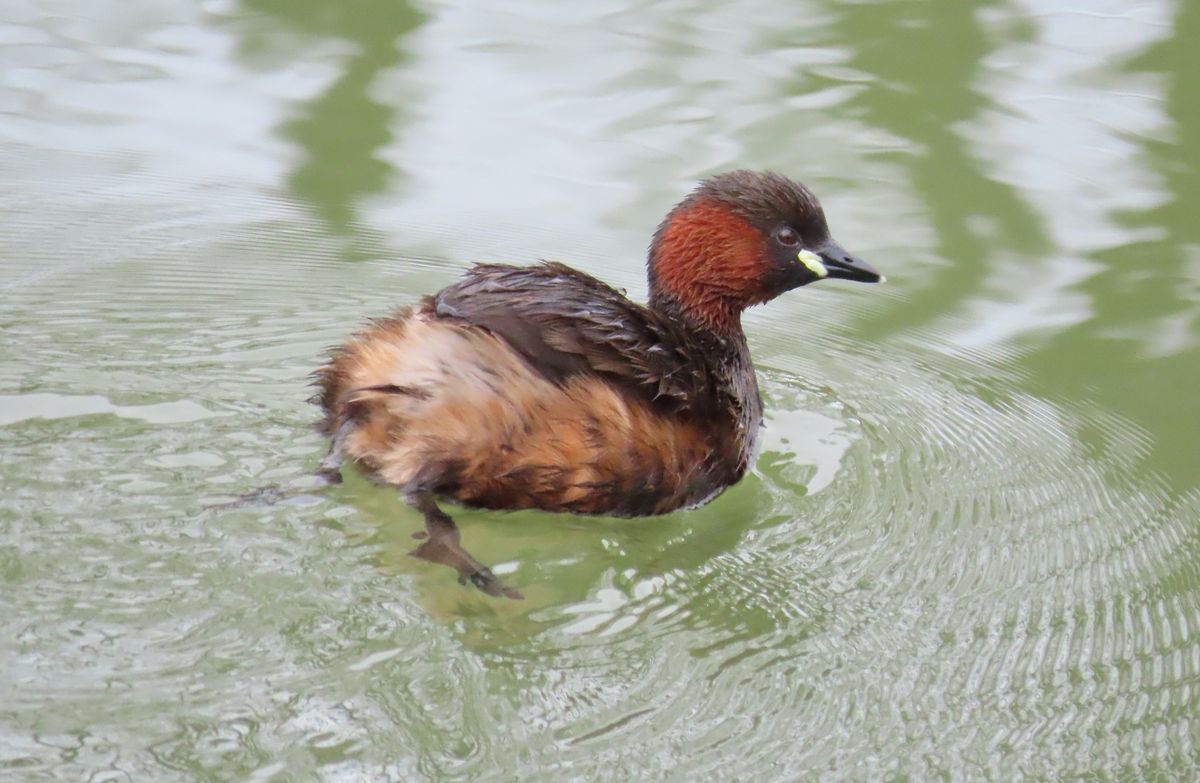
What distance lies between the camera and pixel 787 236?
15.6 feet

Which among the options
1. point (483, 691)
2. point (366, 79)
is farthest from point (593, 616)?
point (366, 79)

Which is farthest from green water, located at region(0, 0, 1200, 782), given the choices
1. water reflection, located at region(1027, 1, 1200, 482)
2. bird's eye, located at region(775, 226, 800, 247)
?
bird's eye, located at region(775, 226, 800, 247)

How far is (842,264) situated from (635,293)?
92 centimetres

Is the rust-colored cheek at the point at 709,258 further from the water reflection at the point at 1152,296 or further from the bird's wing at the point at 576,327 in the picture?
the water reflection at the point at 1152,296

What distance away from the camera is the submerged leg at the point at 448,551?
149 inches

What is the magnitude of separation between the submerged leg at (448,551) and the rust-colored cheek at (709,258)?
110 centimetres

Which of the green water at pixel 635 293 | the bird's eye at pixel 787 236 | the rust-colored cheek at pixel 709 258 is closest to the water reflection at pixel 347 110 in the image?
the green water at pixel 635 293

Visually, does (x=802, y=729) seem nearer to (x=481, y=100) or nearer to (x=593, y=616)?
(x=593, y=616)

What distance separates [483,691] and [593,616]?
434mm

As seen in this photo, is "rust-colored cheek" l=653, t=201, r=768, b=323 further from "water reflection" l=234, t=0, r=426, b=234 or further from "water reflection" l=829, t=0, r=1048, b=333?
"water reflection" l=234, t=0, r=426, b=234

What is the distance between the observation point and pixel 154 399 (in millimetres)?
4328

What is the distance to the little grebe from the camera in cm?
403

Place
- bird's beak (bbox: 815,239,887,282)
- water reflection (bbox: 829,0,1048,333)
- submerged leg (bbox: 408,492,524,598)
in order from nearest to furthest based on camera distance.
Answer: submerged leg (bbox: 408,492,524,598) → bird's beak (bbox: 815,239,887,282) → water reflection (bbox: 829,0,1048,333)

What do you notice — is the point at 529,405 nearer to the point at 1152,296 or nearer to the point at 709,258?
the point at 709,258
